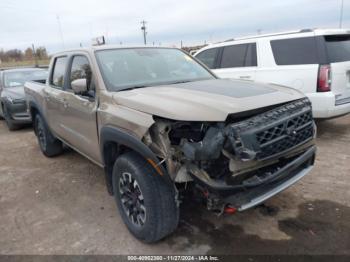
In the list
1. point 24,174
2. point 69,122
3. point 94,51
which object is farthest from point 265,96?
point 24,174

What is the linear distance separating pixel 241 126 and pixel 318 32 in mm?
3829

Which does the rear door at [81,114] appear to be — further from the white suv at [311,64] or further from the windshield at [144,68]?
the white suv at [311,64]

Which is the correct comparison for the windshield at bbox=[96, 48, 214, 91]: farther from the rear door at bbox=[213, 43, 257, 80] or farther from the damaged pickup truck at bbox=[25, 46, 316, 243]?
the rear door at bbox=[213, 43, 257, 80]

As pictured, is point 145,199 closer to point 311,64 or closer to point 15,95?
point 311,64

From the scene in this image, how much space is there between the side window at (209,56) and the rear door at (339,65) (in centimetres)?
257

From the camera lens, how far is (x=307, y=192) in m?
3.56

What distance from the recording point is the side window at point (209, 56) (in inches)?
274

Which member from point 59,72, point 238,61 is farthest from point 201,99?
point 238,61

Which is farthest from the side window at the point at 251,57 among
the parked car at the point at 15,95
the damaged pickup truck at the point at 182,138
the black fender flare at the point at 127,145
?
the parked car at the point at 15,95

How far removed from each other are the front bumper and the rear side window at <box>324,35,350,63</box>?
3177 mm

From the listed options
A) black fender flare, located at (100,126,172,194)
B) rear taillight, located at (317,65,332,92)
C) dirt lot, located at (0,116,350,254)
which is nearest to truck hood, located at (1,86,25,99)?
dirt lot, located at (0,116,350,254)

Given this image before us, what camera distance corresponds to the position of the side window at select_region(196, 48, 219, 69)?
6.96m

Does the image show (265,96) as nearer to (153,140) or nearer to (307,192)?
(153,140)

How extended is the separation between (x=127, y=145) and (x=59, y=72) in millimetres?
2486
